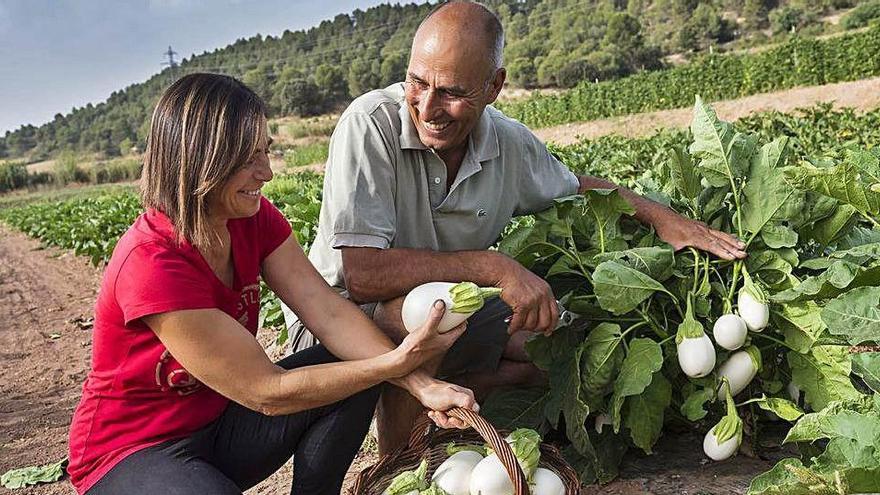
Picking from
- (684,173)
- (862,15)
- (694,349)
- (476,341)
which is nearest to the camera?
(694,349)

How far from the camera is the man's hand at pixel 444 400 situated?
2.12 metres

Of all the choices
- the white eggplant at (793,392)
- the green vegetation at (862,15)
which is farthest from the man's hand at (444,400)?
the green vegetation at (862,15)

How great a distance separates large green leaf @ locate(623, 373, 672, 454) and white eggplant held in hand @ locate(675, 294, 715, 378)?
9 centimetres

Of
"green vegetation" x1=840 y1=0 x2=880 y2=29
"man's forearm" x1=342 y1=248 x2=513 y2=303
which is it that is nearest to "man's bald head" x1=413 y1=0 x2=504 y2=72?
"man's forearm" x1=342 y1=248 x2=513 y2=303

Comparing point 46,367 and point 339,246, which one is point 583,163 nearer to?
point 46,367

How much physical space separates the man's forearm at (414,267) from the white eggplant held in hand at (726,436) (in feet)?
2.65

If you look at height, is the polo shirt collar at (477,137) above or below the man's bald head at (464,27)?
below

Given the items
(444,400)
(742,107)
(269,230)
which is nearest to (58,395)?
(269,230)

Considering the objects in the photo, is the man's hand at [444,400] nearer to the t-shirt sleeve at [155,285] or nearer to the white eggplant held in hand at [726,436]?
the t-shirt sleeve at [155,285]

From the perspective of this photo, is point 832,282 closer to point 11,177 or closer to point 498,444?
point 498,444

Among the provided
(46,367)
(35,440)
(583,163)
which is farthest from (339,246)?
(583,163)

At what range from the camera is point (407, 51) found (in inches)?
3290

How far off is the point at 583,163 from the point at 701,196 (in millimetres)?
6282

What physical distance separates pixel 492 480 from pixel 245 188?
98cm
